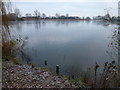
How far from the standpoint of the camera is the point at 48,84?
474 cm

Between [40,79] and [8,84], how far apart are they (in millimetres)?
1043

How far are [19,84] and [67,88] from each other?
1424 mm

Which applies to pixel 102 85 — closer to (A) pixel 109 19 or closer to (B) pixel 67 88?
(B) pixel 67 88

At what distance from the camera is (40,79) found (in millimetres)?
5148

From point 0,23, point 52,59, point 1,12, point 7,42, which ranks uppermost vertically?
point 1,12

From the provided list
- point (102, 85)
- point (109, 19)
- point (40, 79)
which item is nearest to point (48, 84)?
point (40, 79)

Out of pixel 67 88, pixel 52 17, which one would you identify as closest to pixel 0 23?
pixel 67 88

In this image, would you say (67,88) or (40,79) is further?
(40,79)

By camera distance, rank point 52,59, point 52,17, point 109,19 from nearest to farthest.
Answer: point 109,19 → point 52,59 → point 52,17

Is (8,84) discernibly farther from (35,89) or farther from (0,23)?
(0,23)

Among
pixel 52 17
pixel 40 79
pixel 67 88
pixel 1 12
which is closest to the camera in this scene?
Result: pixel 67 88

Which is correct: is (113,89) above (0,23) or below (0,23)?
below

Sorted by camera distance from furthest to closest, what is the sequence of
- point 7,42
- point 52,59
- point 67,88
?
1. point 52,59
2. point 7,42
3. point 67,88

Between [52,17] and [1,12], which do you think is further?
[52,17]
